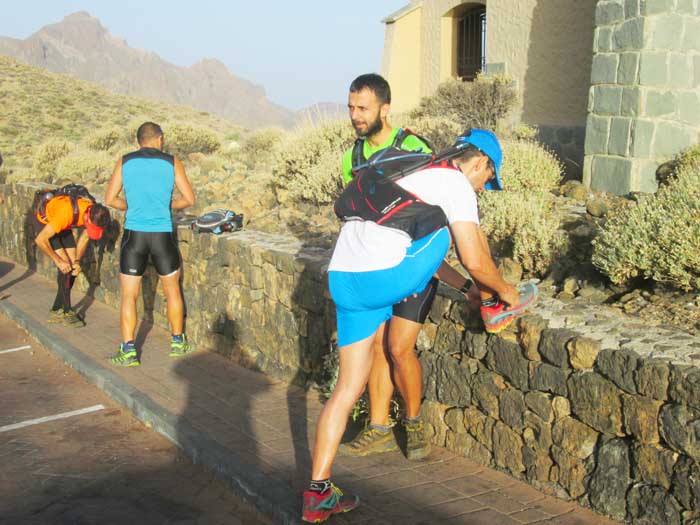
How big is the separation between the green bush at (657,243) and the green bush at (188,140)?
14548 mm

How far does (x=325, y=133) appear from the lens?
1264cm

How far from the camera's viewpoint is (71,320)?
8.82 meters

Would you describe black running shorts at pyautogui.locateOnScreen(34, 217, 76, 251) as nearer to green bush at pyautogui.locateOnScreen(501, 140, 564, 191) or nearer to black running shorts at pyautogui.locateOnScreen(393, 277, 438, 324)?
green bush at pyautogui.locateOnScreen(501, 140, 564, 191)

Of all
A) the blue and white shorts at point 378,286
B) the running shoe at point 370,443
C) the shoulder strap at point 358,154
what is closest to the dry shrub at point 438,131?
the shoulder strap at point 358,154

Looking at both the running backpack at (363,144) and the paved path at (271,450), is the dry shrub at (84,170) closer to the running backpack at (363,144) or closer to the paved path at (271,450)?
the paved path at (271,450)

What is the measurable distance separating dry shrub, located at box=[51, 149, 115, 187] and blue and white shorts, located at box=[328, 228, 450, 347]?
1226cm

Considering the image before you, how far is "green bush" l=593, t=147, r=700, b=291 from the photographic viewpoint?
4.94 metres

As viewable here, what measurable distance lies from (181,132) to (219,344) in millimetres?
12973

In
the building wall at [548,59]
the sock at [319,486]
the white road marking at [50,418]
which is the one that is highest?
the building wall at [548,59]

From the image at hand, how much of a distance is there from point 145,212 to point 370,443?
10.6ft

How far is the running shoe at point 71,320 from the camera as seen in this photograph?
8758 millimetres

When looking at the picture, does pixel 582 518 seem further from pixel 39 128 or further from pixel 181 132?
pixel 39 128

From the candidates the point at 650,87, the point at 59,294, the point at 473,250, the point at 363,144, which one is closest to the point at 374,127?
the point at 363,144

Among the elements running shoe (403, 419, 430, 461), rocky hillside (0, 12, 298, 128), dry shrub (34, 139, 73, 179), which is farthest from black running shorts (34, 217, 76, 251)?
rocky hillside (0, 12, 298, 128)
